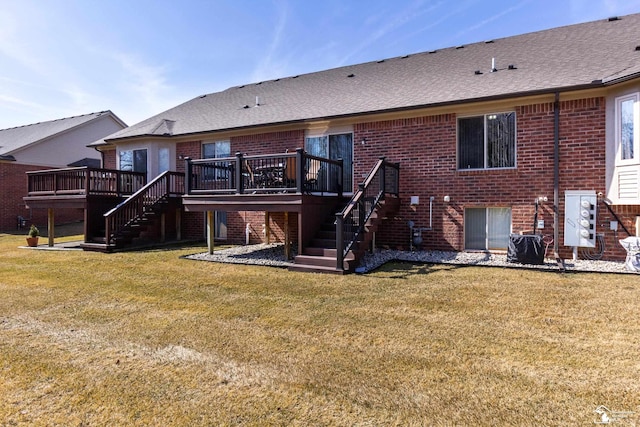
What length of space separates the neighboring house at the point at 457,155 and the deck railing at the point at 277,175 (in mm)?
41

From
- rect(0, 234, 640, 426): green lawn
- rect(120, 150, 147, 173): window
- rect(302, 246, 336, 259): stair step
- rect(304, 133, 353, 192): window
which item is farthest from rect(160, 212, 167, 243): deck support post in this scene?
rect(302, 246, 336, 259): stair step

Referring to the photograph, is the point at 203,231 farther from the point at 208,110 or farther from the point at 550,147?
the point at 550,147

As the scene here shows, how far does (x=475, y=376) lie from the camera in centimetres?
294

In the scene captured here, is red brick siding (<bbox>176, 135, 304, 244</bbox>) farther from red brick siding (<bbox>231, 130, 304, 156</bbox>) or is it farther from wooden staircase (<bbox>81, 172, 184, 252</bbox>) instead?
wooden staircase (<bbox>81, 172, 184, 252</bbox>)

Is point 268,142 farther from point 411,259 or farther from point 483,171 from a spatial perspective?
point 483,171

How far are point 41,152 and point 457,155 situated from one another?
22.0 metres

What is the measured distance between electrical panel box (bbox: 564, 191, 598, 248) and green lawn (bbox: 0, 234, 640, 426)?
1417mm

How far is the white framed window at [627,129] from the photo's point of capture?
7121 millimetres

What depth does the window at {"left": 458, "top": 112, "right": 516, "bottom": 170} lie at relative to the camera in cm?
867

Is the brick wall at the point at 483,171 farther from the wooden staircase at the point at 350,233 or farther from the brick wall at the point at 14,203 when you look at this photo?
the brick wall at the point at 14,203

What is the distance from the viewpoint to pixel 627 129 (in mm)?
7336

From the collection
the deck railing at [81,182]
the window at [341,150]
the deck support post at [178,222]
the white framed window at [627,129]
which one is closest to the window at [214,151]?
the deck support post at [178,222]

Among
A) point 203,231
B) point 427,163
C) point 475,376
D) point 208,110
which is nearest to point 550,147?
point 427,163

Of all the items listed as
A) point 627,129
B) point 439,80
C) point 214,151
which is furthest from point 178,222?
point 627,129
